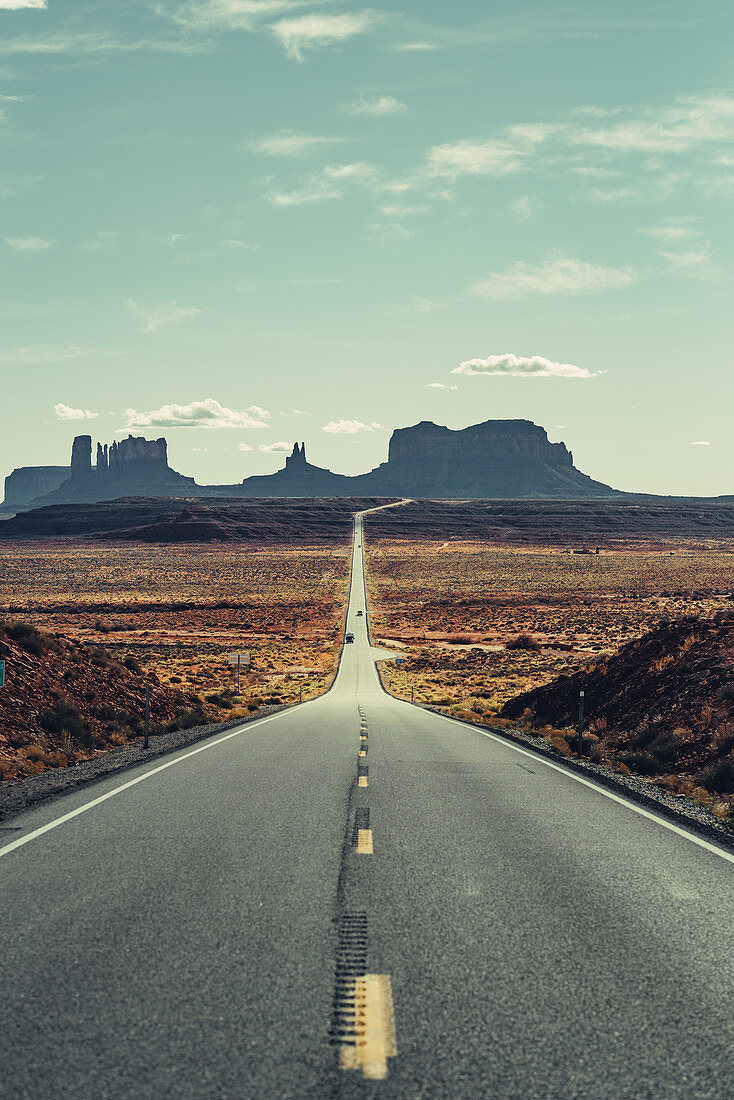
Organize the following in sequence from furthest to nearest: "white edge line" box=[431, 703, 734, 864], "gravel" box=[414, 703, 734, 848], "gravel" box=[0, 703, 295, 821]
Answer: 1. "gravel" box=[0, 703, 295, 821]
2. "gravel" box=[414, 703, 734, 848]
3. "white edge line" box=[431, 703, 734, 864]

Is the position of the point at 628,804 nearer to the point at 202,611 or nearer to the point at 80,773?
the point at 80,773

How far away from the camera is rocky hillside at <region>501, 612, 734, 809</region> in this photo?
13609 millimetres

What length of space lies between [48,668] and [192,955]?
53.3 ft

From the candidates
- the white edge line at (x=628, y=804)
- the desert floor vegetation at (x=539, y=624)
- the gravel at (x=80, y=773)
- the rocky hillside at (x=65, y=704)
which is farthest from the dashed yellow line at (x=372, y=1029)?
the rocky hillside at (x=65, y=704)

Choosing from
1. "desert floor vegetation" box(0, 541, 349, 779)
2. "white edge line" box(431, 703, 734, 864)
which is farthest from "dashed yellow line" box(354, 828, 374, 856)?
"desert floor vegetation" box(0, 541, 349, 779)

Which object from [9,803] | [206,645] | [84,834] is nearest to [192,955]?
[84,834]

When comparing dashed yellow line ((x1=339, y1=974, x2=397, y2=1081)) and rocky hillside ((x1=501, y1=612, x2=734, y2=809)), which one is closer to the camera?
dashed yellow line ((x1=339, y1=974, x2=397, y2=1081))

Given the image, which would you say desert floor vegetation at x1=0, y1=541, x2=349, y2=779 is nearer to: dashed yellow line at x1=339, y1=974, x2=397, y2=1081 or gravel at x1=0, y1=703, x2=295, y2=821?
gravel at x1=0, y1=703, x2=295, y2=821

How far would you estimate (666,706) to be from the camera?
1791 cm

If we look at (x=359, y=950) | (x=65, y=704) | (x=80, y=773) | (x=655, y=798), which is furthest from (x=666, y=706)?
(x=359, y=950)

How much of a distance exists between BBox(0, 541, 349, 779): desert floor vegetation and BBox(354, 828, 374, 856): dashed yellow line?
7.13 metres

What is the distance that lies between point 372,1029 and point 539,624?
6760cm

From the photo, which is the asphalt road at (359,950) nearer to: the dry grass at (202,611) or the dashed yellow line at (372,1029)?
the dashed yellow line at (372,1029)

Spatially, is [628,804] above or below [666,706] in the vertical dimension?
above
